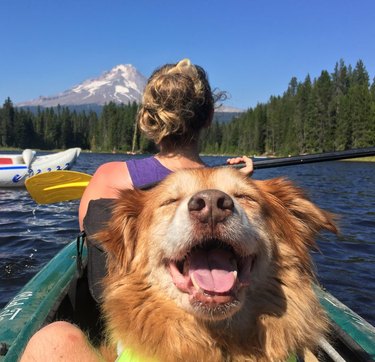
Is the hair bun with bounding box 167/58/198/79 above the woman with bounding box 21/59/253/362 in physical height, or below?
above

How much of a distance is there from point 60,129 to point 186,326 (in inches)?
5989

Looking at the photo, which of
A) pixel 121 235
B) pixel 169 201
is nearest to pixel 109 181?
pixel 121 235

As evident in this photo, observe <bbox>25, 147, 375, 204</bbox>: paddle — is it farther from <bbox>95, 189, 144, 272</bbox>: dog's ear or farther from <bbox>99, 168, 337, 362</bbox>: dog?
<bbox>95, 189, 144, 272</bbox>: dog's ear

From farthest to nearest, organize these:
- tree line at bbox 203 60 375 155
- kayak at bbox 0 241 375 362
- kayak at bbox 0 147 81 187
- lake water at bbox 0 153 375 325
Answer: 1. tree line at bbox 203 60 375 155
2. kayak at bbox 0 147 81 187
3. lake water at bbox 0 153 375 325
4. kayak at bbox 0 241 375 362

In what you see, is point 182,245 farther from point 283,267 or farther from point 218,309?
point 283,267

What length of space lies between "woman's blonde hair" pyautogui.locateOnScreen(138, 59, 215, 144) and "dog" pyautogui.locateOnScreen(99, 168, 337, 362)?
0.81 meters

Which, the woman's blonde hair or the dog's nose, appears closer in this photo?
the dog's nose

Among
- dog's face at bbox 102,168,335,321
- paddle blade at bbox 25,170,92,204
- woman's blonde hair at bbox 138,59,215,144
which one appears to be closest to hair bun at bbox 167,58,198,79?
woman's blonde hair at bbox 138,59,215,144

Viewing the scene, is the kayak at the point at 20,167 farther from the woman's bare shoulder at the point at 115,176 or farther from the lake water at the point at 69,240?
the woman's bare shoulder at the point at 115,176

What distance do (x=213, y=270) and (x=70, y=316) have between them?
2.38 m

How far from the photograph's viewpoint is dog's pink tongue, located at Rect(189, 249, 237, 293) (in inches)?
103

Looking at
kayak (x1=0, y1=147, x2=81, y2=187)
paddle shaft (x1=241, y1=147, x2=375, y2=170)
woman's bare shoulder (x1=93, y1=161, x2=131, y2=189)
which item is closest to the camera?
woman's bare shoulder (x1=93, y1=161, x2=131, y2=189)

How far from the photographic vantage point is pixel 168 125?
3758 millimetres

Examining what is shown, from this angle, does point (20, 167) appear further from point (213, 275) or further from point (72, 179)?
point (213, 275)
